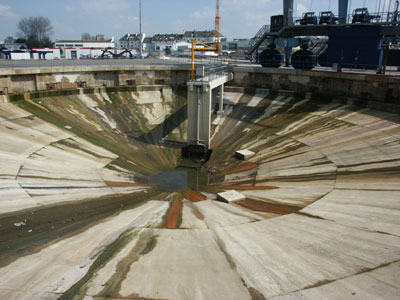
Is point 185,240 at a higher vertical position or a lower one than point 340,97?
lower

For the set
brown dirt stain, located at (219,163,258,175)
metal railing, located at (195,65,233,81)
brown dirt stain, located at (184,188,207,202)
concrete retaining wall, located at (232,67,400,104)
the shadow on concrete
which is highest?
metal railing, located at (195,65,233,81)

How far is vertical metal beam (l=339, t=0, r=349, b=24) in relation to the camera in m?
27.8

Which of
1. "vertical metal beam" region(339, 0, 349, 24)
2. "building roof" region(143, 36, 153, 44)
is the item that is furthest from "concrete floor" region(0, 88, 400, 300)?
"building roof" region(143, 36, 153, 44)

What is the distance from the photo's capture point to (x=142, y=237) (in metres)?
11.3

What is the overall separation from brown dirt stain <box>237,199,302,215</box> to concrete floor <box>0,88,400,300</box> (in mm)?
51

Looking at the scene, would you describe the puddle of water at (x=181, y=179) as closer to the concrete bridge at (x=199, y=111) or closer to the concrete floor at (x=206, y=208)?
the concrete floor at (x=206, y=208)

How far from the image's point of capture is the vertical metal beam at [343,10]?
27812mm

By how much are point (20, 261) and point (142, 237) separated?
12.4ft

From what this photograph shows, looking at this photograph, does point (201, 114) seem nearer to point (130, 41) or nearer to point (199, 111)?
point (199, 111)

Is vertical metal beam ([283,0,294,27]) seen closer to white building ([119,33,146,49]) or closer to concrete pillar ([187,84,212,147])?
concrete pillar ([187,84,212,147])

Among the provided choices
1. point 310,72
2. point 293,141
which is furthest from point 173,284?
point 310,72

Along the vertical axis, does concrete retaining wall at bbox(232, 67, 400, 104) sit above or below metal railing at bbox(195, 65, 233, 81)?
below

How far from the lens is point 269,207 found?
14.4 metres

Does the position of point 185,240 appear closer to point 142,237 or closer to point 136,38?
point 142,237
